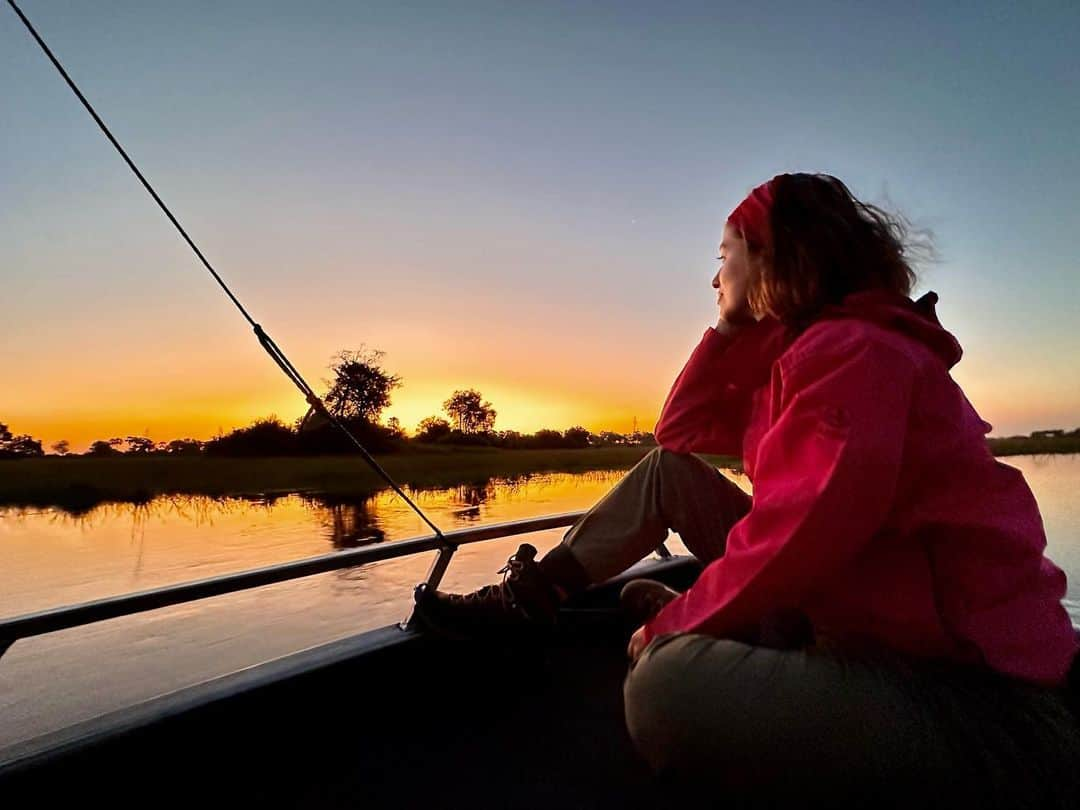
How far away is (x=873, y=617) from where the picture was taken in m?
1.03

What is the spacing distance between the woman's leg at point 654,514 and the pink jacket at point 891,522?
2.14 ft

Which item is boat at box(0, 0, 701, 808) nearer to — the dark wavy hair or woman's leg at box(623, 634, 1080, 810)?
woman's leg at box(623, 634, 1080, 810)

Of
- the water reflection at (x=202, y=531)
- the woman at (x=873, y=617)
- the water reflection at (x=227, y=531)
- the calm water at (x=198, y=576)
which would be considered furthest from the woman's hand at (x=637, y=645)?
the water reflection at (x=202, y=531)

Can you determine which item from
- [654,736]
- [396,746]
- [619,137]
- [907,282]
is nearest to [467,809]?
[396,746]

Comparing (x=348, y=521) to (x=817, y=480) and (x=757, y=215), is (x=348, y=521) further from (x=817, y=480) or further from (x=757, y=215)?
(x=817, y=480)

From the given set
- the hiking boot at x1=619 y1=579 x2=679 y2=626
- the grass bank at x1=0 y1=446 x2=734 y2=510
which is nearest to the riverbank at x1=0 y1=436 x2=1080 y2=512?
the grass bank at x1=0 y1=446 x2=734 y2=510

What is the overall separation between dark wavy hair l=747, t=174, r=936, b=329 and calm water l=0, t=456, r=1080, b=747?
217 cm

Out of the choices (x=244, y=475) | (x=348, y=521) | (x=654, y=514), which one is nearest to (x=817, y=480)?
(x=654, y=514)

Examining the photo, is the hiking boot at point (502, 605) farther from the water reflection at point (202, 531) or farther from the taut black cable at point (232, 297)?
the water reflection at point (202, 531)

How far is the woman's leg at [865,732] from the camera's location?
890mm

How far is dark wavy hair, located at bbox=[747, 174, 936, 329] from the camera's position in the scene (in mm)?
1232

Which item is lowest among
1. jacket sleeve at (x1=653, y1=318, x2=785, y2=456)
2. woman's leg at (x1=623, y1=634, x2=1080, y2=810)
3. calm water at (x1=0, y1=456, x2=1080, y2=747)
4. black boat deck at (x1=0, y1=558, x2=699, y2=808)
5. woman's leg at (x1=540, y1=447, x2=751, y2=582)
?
calm water at (x1=0, y1=456, x2=1080, y2=747)

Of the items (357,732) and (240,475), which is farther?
(240,475)

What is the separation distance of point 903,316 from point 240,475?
111 ft
